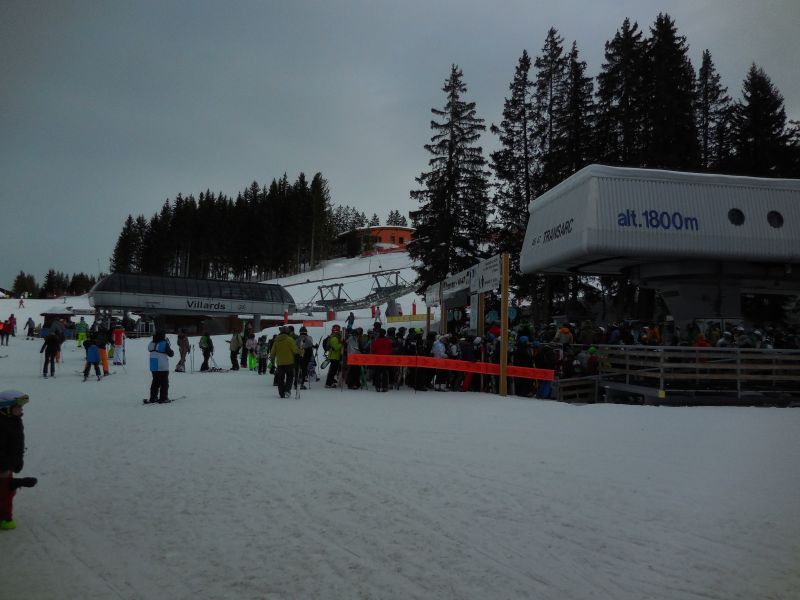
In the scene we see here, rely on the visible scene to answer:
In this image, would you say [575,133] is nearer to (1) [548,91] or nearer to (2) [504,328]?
(1) [548,91]

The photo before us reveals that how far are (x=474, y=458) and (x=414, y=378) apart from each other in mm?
8370

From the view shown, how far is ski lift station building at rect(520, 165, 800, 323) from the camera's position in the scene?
19.6 metres

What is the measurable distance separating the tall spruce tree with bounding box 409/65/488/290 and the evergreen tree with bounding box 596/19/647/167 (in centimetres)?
682

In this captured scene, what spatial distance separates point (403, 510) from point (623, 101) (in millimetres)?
30484

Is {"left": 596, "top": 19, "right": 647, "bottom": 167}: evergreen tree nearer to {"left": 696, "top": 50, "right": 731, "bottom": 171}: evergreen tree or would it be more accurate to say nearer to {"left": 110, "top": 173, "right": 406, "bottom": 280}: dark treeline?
{"left": 696, "top": 50, "right": 731, "bottom": 171}: evergreen tree

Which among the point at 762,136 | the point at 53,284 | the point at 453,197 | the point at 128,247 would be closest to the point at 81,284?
the point at 53,284

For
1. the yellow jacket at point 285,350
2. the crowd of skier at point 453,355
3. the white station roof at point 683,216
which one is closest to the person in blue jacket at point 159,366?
the yellow jacket at point 285,350

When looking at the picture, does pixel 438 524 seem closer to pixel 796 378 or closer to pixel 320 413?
pixel 320 413

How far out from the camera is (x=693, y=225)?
19.7 meters

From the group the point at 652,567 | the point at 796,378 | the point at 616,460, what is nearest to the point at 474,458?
the point at 616,460

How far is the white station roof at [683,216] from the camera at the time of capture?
1959 cm

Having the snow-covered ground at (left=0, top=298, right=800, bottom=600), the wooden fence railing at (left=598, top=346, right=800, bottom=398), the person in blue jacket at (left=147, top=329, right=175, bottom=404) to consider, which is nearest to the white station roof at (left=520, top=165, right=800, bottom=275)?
the wooden fence railing at (left=598, top=346, right=800, bottom=398)

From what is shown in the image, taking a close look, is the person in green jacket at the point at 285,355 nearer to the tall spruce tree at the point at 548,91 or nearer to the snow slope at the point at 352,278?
the tall spruce tree at the point at 548,91

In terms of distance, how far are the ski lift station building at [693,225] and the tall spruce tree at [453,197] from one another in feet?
38.1
